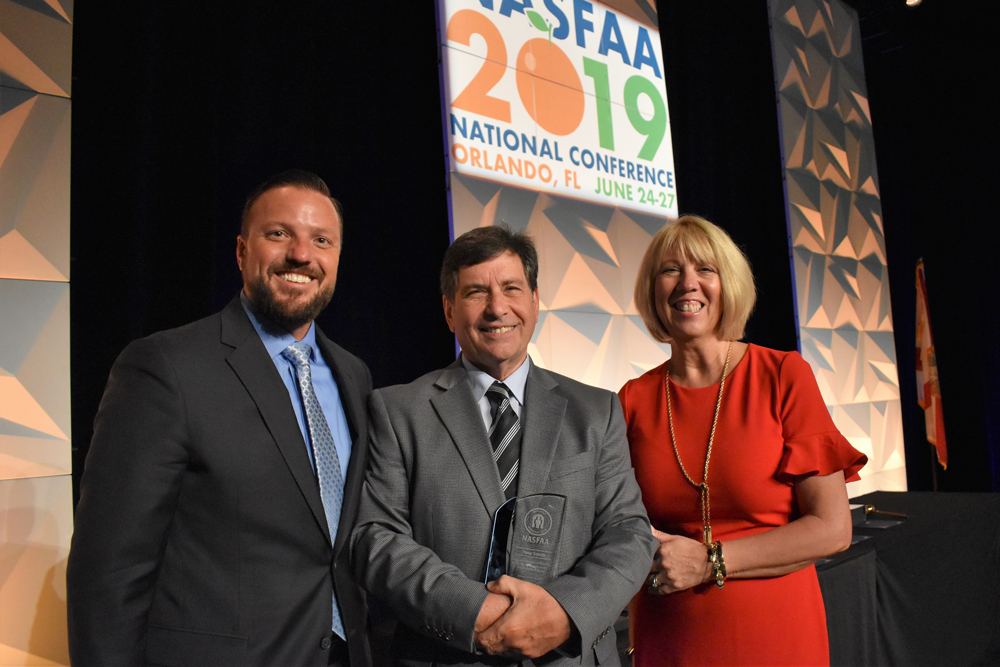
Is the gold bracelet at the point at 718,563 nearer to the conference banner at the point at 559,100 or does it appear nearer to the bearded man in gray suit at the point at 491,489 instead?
the bearded man in gray suit at the point at 491,489

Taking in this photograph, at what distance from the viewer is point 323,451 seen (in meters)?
1.69

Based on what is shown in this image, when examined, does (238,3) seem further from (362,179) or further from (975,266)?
(975,266)

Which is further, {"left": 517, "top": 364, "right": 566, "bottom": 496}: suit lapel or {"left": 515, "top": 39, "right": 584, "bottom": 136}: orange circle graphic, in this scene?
{"left": 515, "top": 39, "right": 584, "bottom": 136}: orange circle graphic

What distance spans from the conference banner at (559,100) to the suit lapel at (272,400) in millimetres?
2215

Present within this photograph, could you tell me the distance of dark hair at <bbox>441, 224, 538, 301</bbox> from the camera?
1.77m

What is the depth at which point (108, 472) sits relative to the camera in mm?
1447

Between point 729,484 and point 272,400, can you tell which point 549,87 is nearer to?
point 729,484

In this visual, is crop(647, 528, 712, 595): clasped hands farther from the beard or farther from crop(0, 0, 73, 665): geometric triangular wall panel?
crop(0, 0, 73, 665): geometric triangular wall panel

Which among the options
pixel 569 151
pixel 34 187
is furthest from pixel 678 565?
pixel 569 151

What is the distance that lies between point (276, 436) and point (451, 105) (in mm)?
2551

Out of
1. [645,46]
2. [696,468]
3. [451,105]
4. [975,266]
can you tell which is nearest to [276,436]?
[696,468]

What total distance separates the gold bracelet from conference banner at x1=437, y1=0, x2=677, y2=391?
6.85 feet

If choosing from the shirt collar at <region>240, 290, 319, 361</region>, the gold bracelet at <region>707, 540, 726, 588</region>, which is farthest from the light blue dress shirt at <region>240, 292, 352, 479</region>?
the gold bracelet at <region>707, 540, 726, 588</region>

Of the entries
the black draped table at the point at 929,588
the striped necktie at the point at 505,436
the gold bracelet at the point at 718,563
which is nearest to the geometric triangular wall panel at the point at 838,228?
the black draped table at the point at 929,588
